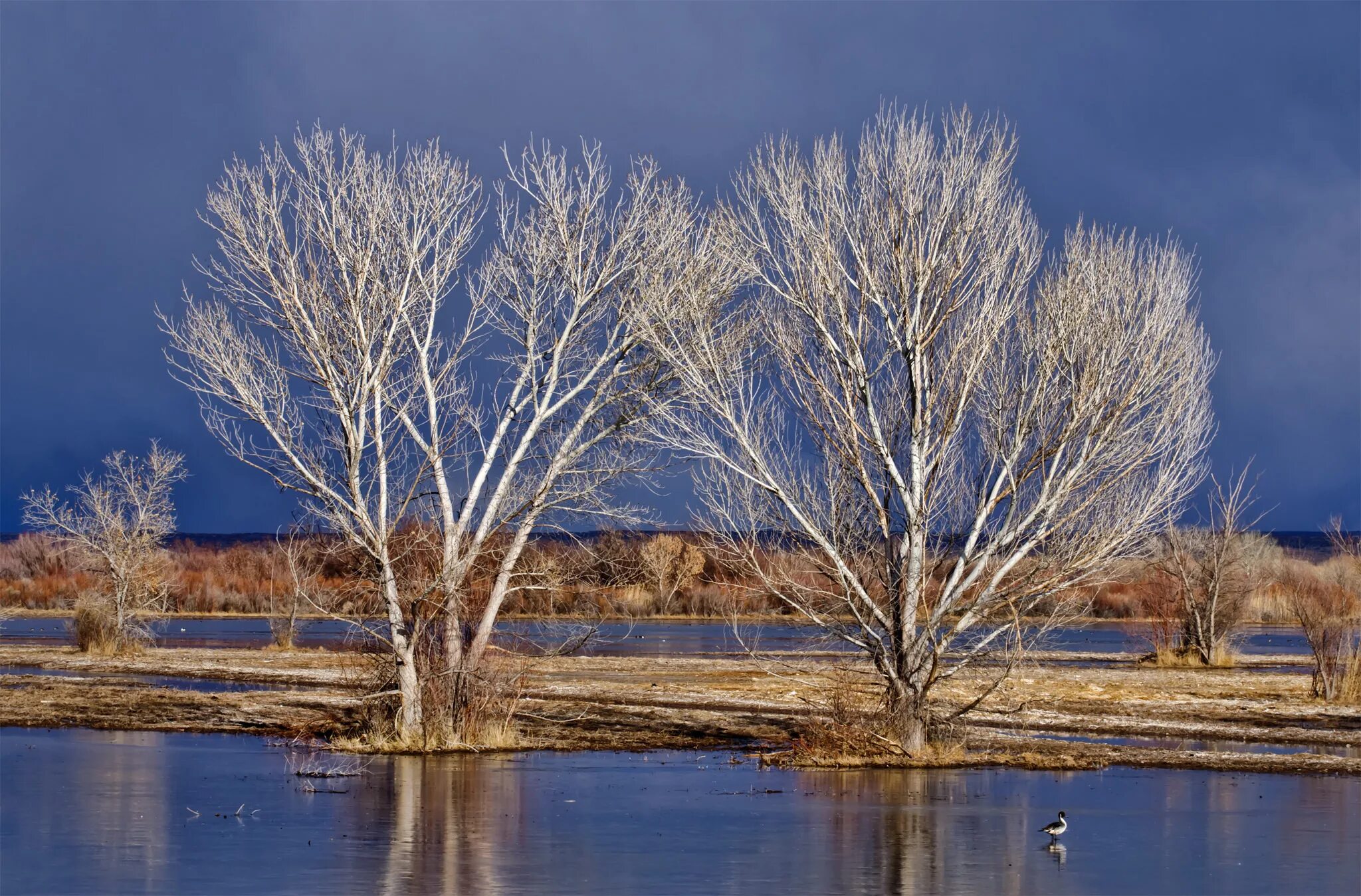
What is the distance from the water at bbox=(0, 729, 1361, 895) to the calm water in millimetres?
21136

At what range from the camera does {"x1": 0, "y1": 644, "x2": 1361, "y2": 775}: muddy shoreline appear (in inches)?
915

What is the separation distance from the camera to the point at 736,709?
29.3m

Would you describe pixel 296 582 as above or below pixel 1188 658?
above

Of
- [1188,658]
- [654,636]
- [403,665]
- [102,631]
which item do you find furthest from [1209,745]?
[654,636]

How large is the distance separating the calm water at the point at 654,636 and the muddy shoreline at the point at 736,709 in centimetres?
594

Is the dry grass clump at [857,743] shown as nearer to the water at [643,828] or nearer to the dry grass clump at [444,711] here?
the water at [643,828]

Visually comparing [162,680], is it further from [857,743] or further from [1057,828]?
[1057,828]

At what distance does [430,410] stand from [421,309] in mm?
1560

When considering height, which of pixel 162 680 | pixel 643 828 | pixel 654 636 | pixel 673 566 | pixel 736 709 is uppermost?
pixel 673 566

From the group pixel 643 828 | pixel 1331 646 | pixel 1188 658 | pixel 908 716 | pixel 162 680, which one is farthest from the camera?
pixel 1188 658

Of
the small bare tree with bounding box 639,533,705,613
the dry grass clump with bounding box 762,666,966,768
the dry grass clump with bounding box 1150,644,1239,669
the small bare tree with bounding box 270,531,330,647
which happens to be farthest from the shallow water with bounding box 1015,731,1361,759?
the small bare tree with bounding box 639,533,705,613

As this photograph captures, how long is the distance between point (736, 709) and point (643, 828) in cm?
1361

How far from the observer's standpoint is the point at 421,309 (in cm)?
2322

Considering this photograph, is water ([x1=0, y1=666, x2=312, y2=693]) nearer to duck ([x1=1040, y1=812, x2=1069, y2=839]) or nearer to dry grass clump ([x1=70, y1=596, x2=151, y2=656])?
dry grass clump ([x1=70, y1=596, x2=151, y2=656])
